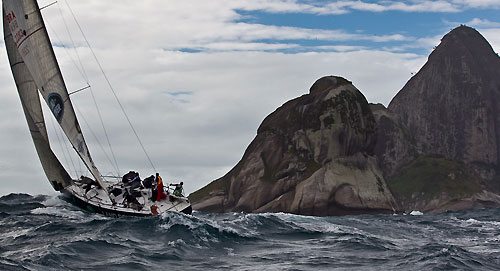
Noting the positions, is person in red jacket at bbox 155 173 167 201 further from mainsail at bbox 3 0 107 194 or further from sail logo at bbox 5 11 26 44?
sail logo at bbox 5 11 26 44

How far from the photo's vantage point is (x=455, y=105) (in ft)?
473

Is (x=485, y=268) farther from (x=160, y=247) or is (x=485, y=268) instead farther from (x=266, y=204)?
(x=266, y=204)

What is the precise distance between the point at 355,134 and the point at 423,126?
5667 centimetres

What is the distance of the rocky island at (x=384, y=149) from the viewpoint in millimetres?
86562

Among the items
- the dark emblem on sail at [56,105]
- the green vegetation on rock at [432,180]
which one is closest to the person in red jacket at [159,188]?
the dark emblem on sail at [56,105]

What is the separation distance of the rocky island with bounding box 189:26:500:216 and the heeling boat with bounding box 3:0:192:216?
1767 inches

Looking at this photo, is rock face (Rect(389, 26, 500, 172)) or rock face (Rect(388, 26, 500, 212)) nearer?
rock face (Rect(388, 26, 500, 212))

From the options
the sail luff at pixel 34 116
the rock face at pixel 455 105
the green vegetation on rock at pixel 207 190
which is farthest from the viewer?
the rock face at pixel 455 105

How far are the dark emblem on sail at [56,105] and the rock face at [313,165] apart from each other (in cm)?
5005

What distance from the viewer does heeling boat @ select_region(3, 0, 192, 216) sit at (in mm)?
35906

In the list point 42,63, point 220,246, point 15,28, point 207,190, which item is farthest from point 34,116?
point 207,190

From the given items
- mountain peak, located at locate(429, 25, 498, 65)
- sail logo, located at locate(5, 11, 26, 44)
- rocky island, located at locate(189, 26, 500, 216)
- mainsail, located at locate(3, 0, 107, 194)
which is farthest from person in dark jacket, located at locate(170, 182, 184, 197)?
mountain peak, located at locate(429, 25, 498, 65)

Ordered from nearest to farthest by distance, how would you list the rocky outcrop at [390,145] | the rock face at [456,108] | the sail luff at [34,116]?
the sail luff at [34,116], the rocky outcrop at [390,145], the rock face at [456,108]

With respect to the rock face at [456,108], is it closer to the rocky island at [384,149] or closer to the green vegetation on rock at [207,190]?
the rocky island at [384,149]
